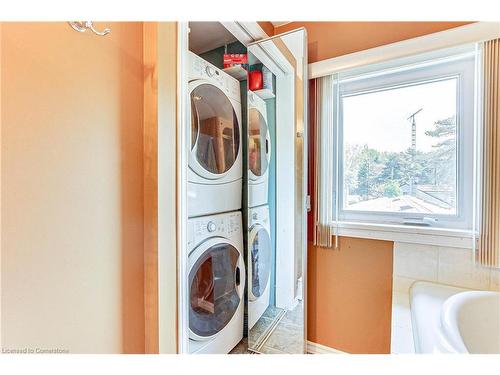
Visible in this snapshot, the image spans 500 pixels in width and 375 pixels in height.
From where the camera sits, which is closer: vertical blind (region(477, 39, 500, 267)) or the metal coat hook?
the metal coat hook

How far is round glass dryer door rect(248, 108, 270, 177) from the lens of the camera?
150 centimetres

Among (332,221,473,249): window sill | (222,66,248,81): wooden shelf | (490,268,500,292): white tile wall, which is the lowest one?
(490,268,500,292): white tile wall

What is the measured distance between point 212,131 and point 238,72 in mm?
584

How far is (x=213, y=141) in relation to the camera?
1289 millimetres

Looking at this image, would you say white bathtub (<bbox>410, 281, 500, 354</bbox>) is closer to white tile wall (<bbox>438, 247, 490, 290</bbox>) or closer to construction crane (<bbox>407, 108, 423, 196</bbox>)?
white tile wall (<bbox>438, 247, 490, 290</bbox>)

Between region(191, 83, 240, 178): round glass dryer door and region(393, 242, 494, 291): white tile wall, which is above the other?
region(191, 83, 240, 178): round glass dryer door

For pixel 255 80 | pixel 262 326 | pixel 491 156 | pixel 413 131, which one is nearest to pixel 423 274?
pixel 491 156

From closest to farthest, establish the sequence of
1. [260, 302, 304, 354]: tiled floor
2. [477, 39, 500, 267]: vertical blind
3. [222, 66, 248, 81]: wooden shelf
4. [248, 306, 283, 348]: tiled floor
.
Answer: [477, 39, 500, 267]: vertical blind < [260, 302, 304, 354]: tiled floor < [248, 306, 283, 348]: tiled floor < [222, 66, 248, 81]: wooden shelf

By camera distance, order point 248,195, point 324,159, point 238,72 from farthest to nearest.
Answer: point 238,72
point 248,195
point 324,159

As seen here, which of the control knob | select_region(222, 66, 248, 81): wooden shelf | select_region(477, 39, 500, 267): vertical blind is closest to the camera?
select_region(477, 39, 500, 267): vertical blind

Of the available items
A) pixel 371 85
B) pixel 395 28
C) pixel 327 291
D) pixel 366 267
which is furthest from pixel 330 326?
pixel 395 28

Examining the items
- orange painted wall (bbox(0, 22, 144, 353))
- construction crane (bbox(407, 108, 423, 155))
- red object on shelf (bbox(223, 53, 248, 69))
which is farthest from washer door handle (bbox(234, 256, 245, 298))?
red object on shelf (bbox(223, 53, 248, 69))

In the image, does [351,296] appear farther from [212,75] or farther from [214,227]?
[212,75]
